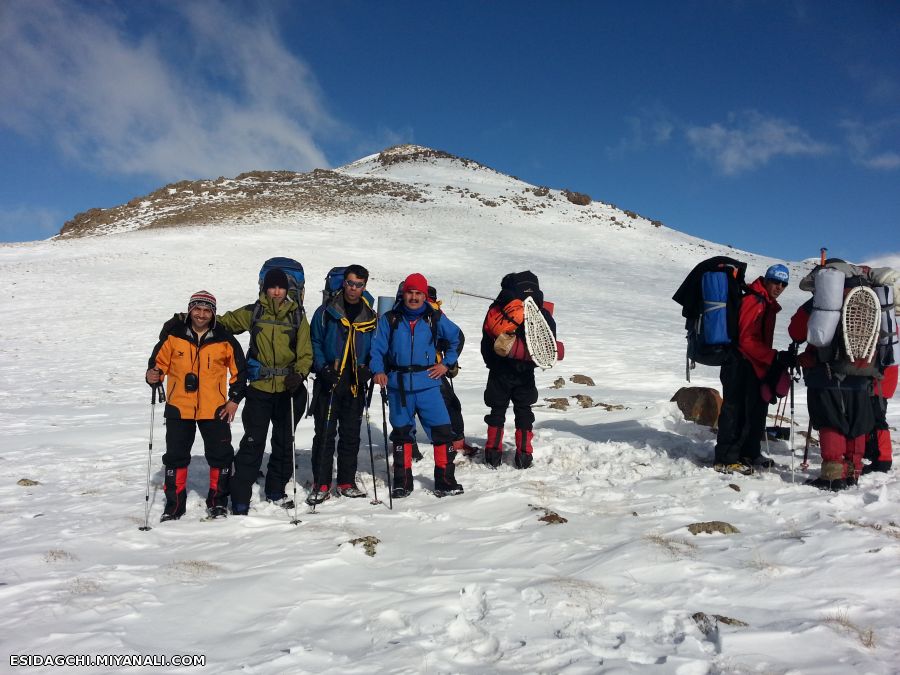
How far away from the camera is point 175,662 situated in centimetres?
287

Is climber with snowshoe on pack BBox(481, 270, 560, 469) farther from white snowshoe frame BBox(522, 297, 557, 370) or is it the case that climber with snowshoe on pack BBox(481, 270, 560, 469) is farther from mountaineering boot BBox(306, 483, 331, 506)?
mountaineering boot BBox(306, 483, 331, 506)

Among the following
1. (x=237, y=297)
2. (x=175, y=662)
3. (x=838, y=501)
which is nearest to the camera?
(x=175, y=662)

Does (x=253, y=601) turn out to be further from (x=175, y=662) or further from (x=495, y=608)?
(x=495, y=608)

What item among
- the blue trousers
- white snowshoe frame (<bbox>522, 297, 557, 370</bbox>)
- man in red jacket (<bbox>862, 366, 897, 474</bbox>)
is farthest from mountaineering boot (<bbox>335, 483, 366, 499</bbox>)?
man in red jacket (<bbox>862, 366, 897, 474</bbox>)

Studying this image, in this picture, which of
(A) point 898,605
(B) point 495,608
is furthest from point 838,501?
(B) point 495,608

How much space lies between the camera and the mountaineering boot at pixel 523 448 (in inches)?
264

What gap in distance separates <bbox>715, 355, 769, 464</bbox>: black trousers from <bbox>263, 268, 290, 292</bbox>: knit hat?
4.81 m

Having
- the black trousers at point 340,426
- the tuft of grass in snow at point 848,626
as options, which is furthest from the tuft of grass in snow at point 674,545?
the black trousers at point 340,426

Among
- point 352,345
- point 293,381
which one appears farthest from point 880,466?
point 293,381

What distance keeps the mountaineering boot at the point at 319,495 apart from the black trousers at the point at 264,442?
380 mm

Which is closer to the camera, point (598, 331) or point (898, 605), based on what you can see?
point (898, 605)

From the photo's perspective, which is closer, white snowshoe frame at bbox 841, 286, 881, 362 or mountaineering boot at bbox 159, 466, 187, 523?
white snowshoe frame at bbox 841, 286, 881, 362

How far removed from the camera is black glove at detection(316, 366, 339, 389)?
592 centimetres

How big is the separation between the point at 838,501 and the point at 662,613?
2.66m
